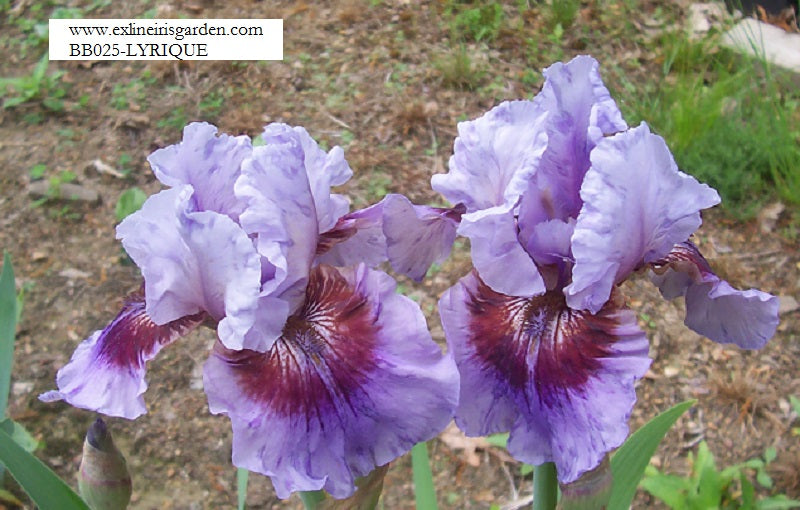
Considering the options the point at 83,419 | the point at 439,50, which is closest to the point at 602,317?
the point at 83,419

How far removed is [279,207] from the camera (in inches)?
30.2

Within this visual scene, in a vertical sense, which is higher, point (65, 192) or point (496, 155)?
point (496, 155)

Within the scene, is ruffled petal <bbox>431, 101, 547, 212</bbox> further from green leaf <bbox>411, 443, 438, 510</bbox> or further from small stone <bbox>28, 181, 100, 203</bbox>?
small stone <bbox>28, 181, 100, 203</bbox>

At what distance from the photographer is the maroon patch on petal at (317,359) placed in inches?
30.5

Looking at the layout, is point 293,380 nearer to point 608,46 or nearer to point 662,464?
point 662,464

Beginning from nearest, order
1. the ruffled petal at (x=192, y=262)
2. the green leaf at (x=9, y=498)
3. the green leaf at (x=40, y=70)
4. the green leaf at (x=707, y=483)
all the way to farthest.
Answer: the ruffled petal at (x=192, y=262) → the green leaf at (x=707, y=483) → the green leaf at (x=9, y=498) → the green leaf at (x=40, y=70)

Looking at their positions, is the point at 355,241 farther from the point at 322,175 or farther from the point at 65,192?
the point at 65,192

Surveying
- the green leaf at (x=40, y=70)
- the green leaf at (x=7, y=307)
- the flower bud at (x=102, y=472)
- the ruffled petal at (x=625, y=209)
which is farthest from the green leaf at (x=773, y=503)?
the green leaf at (x=40, y=70)

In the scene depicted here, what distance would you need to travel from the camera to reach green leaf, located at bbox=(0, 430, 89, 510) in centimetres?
98

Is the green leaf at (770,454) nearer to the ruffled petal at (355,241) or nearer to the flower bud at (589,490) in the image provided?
the flower bud at (589,490)

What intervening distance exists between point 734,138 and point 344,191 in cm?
134

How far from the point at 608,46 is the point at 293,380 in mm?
2880

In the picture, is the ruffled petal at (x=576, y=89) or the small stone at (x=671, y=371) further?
the small stone at (x=671, y=371)

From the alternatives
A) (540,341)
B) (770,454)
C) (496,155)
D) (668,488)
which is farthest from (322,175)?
(770,454)
